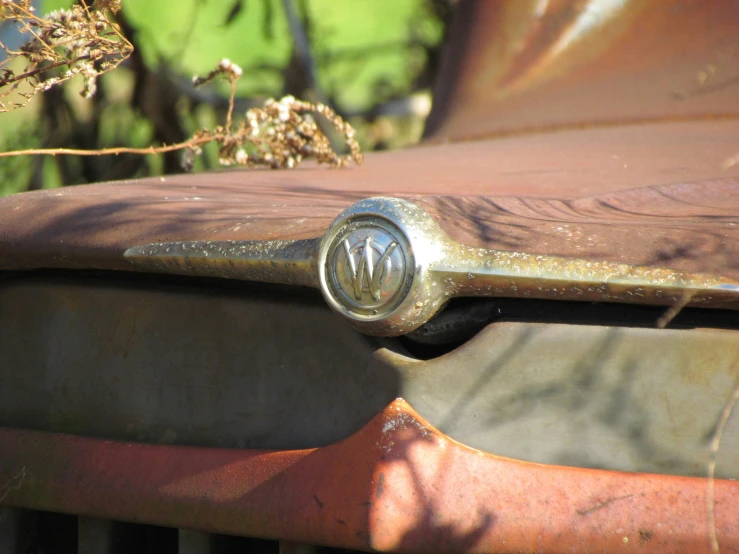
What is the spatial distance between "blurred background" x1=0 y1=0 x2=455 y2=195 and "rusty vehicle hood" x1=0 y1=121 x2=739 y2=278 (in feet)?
6.15

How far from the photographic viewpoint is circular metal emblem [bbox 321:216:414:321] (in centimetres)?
101

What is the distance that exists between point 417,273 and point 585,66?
1.41 meters

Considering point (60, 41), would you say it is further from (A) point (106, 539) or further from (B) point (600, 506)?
(B) point (600, 506)

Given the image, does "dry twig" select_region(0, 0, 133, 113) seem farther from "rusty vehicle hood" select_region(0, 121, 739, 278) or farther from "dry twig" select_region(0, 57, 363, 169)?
"dry twig" select_region(0, 57, 363, 169)

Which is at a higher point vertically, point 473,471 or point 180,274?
point 180,274

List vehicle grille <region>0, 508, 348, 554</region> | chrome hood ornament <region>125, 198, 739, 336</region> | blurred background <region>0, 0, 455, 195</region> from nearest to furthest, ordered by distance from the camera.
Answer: chrome hood ornament <region>125, 198, 739, 336</region> < vehicle grille <region>0, 508, 348, 554</region> < blurred background <region>0, 0, 455, 195</region>

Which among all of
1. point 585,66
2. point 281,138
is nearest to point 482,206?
point 281,138

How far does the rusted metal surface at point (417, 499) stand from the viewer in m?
0.99

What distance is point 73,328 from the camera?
50.8 inches

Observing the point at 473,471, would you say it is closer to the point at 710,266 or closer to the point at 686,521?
the point at 686,521

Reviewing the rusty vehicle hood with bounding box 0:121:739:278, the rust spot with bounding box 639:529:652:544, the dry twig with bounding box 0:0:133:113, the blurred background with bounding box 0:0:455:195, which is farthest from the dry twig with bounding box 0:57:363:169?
the blurred background with bounding box 0:0:455:195

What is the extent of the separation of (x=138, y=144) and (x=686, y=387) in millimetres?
3039

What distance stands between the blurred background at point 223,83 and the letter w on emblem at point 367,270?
2.57 metres

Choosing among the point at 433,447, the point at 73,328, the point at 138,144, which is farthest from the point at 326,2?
the point at 433,447
